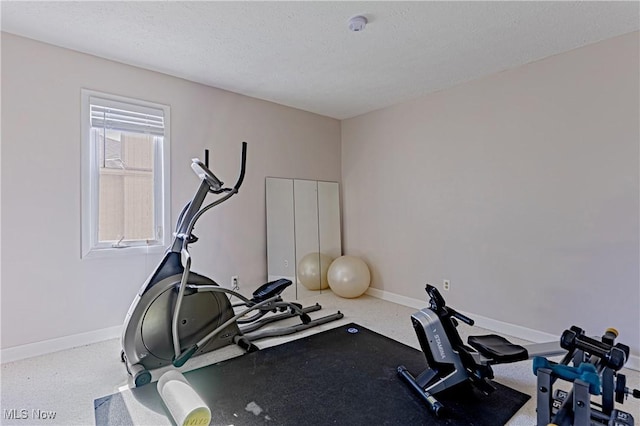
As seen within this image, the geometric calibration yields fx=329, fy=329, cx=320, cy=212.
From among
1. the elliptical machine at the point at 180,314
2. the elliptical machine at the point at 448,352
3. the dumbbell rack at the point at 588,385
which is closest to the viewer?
the dumbbell rack at the point at 588,385

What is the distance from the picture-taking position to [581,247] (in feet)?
8.68

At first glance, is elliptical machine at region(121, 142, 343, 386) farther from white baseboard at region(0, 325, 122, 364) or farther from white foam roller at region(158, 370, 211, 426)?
white baseboard at region(0, 325, 122, 364)

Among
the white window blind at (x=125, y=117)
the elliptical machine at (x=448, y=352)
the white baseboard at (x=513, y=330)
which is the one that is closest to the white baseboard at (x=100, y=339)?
the white baseboard at (x=513, y=330)

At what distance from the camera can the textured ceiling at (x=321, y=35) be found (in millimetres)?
2143

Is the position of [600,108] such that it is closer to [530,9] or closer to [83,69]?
[530,9]

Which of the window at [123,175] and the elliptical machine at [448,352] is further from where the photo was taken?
the window at [123,175]

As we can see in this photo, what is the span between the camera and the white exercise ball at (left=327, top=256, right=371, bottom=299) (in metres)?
4.07

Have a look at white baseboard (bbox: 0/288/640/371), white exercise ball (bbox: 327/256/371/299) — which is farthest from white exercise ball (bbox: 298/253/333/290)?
white baseboard (bbox: 0/288/640/371)

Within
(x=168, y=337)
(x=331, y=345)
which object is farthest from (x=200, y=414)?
(x=331, y=345)

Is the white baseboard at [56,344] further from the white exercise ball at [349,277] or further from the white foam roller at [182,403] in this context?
the white exercise ball at [349,277]

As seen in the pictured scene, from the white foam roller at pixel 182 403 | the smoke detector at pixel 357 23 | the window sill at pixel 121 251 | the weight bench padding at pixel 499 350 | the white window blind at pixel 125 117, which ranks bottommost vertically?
the white foam roller at pixel 182 403

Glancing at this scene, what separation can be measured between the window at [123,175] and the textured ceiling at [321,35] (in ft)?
1.49

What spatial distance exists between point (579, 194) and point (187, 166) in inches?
140

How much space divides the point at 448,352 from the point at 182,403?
152 cm
